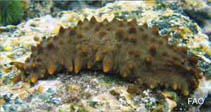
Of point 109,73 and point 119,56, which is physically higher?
point 119,56

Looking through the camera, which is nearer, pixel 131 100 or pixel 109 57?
pixel 131 100

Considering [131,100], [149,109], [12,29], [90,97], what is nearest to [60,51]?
[90,97]

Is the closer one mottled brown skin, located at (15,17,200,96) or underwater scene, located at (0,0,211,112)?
underwater scene, located at (0,0,211,112)

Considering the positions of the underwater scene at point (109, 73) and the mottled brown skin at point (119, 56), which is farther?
the mottled brown skin at point (119, 56)

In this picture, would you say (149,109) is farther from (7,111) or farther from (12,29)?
(12,29)

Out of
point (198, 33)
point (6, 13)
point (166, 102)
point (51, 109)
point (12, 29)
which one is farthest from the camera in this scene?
point (6, 13)

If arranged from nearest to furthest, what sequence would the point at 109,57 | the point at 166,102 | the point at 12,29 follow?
1. the point at 166,102
2. the point at 109,57
3. the point at 12,29

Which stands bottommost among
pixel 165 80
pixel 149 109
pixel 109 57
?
pixel 149 109

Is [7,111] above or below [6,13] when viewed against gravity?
below
